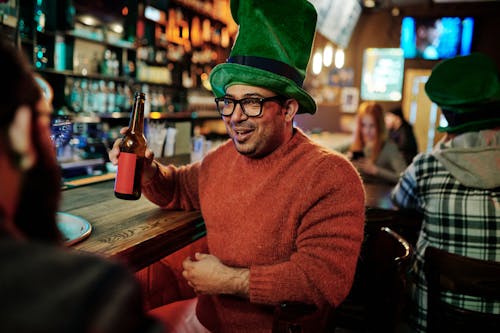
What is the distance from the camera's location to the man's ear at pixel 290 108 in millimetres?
1618

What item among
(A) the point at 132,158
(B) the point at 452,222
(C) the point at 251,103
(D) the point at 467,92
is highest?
(D) the point at 467,92

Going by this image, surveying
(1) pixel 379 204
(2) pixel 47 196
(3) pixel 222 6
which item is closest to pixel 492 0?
(3) pixel 222 6

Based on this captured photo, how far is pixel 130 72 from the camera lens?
18.7ft

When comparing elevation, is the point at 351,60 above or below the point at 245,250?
above

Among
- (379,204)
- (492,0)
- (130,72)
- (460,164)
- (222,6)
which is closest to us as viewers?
(460,164)

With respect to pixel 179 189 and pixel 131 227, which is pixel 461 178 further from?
pixel 131 227

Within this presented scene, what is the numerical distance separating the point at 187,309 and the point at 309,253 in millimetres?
593

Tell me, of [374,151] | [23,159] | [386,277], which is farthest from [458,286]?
[374,151]

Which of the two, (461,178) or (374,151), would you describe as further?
(374,151)

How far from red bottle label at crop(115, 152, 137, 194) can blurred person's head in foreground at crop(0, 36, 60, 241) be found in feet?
3.60

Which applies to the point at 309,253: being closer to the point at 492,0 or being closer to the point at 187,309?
the point at 187,309

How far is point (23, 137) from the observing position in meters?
0.42

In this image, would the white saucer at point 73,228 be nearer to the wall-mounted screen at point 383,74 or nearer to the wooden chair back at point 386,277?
the wooden chair back at point 386,277

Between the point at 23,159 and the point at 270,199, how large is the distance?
3.70 feet
